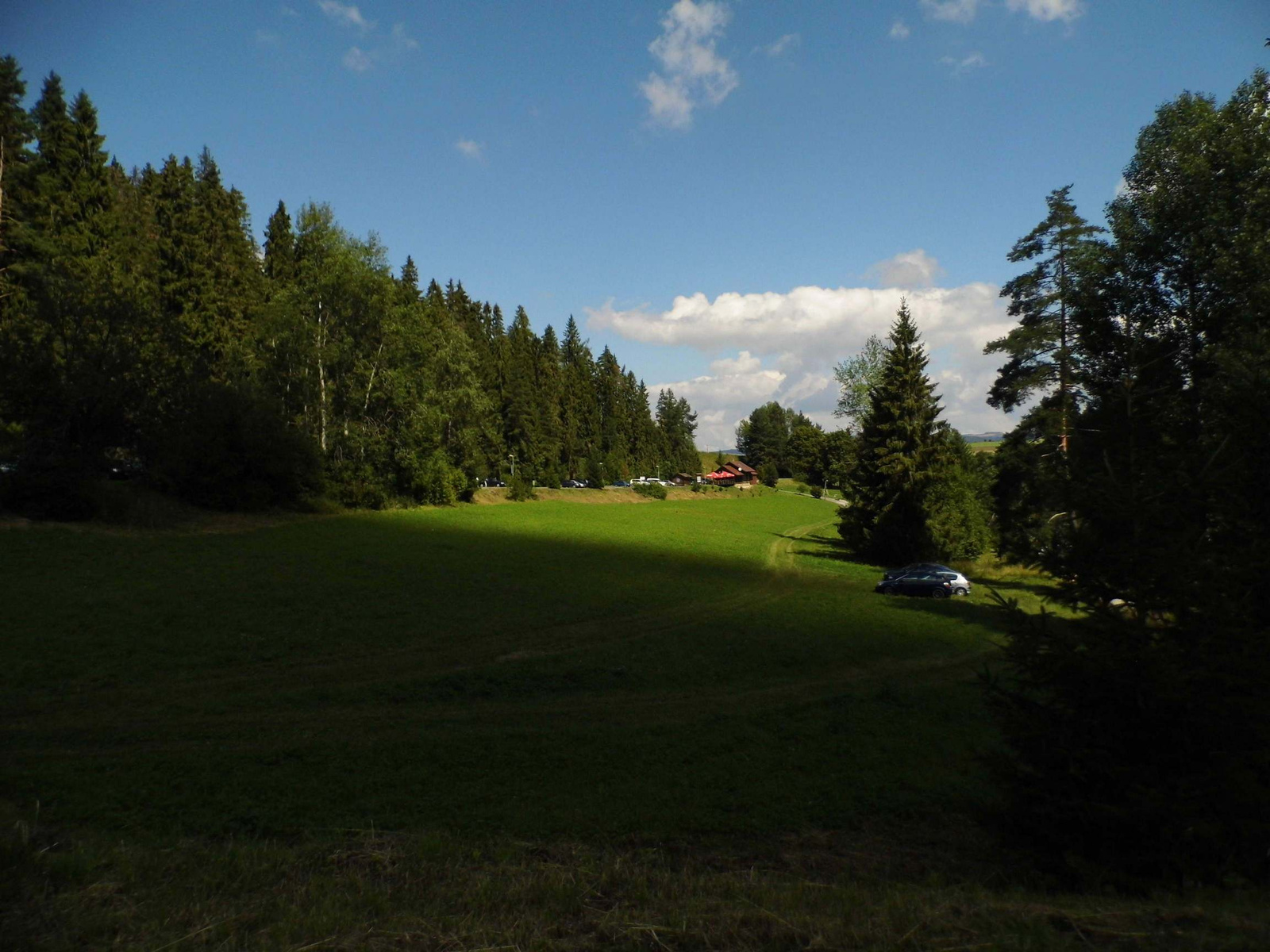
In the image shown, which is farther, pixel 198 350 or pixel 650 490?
pixel 650 490

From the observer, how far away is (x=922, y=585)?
111 ft

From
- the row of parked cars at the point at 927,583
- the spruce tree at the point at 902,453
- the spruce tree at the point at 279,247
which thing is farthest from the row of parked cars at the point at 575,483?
the row of parked cars at the point at 927,583

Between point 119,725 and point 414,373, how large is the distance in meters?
47.1

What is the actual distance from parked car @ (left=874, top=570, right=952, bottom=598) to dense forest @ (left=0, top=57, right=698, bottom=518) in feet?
123

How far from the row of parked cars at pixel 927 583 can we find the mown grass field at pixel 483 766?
3.35m

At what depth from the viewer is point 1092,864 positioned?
716 centimetres

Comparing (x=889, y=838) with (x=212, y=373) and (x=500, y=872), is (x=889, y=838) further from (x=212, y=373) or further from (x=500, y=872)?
(x=212, y=373)

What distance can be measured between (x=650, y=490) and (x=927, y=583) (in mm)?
65901

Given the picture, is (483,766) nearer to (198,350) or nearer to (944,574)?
(944,574)

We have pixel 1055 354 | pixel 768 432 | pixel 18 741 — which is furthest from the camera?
pixel 768 432

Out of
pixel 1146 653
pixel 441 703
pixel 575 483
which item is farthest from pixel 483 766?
pixel 575 483

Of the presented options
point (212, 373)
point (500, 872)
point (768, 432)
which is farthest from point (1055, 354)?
point (768, 432)

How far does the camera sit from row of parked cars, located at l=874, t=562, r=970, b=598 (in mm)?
33875

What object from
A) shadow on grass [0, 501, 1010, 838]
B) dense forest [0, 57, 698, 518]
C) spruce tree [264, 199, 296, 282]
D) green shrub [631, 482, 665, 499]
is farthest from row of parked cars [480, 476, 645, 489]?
shadow on grass [0, 501, 1010, 838]
